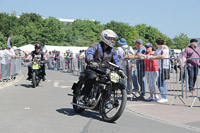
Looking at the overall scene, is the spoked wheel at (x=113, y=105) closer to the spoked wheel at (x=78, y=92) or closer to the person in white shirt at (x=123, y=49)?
the spoked wheel at (x=78, y=92)

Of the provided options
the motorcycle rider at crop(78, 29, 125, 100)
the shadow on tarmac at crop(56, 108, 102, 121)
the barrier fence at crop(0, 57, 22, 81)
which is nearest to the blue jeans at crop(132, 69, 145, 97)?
the shadow on tarmac at crop(56, 108, 102, 121)

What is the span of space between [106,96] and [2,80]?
9409 millimetres

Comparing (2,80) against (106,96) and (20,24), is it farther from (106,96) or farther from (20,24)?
(20,24)

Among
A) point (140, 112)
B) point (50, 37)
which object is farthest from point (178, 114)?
point (50, 37)

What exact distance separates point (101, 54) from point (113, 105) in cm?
113

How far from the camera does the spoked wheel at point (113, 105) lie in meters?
6.37

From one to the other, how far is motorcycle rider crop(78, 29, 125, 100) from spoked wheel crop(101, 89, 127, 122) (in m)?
0.51

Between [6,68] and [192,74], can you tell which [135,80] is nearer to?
[192,74]

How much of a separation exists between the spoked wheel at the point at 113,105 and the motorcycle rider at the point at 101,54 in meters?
0.51

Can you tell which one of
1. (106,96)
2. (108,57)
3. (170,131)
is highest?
(108,57)

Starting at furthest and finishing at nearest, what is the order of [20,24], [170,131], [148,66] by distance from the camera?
[20,24]
[148,66]
[170,131]

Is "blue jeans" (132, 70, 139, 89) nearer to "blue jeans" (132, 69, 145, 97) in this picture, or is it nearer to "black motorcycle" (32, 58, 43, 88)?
"blue jeans" (132, 69, 145, 97)

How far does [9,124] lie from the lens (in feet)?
20.3

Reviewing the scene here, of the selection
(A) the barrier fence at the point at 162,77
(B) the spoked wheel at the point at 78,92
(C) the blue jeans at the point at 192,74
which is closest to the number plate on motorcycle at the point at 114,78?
(B) the spoked wheel at the point at 78,92
